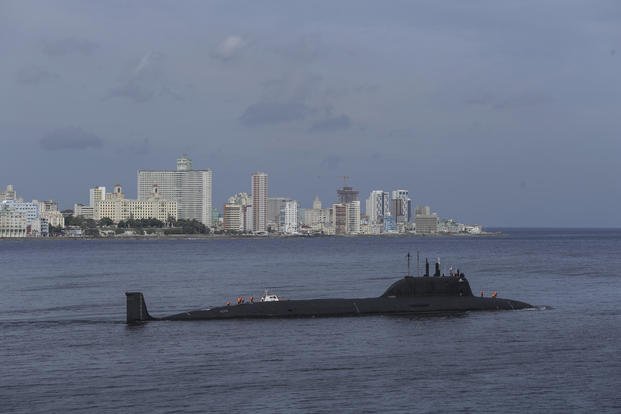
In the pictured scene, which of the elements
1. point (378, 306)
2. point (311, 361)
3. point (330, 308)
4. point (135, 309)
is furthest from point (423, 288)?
point (311, 361)

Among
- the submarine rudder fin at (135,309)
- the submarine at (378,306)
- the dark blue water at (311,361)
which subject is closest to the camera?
the dark blue water at (311,361)

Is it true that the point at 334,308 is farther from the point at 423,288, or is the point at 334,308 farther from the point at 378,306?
the point at 423,288

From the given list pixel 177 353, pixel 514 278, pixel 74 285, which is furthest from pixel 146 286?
pixel 177 353

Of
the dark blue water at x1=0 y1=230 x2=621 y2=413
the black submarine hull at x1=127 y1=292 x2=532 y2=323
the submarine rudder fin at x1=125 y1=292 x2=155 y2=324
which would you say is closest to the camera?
the dark blue water at x1=0 y1=230 x2=621 y2=413

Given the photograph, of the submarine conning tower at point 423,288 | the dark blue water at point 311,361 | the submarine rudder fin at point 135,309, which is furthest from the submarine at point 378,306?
the dark blue water at point 311,361

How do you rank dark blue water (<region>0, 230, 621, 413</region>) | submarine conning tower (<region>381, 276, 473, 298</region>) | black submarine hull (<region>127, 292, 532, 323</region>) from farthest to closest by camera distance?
submarine conning tower (<region>381, 276, 473, 298</region>) → black submarine hull (<region>127, 292, 532, 323</region>) → dark blue water (<region>0, 230, 621, 413</region>)

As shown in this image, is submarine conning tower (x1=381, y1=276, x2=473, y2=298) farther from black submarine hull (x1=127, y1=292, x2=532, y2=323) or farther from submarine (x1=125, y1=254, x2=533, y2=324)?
black submarine hull (x1=127, y1=292, x2=532, y2=323)

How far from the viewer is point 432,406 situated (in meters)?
31.1

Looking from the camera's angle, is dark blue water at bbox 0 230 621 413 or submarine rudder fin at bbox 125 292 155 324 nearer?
dark blue water at bbox 0 230 621 413

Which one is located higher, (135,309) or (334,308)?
(135,309)

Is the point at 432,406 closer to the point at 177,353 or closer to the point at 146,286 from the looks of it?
the point at 177,353

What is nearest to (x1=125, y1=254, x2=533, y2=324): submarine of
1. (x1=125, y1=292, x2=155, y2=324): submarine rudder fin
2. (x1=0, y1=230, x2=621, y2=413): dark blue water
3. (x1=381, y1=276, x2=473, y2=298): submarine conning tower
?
(x1=381, y1=276, x2=473, y2=298): submarine conning tower

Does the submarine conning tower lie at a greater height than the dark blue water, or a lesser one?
greater

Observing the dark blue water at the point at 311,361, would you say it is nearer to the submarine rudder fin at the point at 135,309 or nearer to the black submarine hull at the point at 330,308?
the submarine rudder fin at the point at 135,309
